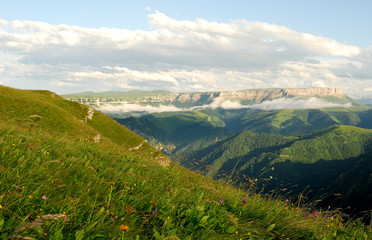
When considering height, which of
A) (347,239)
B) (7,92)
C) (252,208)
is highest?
(7,92)

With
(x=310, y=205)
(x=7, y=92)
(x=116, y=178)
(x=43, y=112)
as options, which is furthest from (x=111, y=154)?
(x=7, y=92)

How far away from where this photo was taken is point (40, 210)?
405 centimetres

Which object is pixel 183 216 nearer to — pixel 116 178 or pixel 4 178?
pixel 116 178

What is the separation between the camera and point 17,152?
573 centimetres

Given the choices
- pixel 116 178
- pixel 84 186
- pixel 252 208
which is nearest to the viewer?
pixel 84 186

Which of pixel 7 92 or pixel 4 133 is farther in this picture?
pixel 7 92

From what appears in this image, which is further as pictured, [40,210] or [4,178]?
[4,178]

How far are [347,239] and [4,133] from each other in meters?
10.8

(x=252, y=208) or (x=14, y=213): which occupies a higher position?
(x=14, y=213)

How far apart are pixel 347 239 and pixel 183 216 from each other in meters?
4.73

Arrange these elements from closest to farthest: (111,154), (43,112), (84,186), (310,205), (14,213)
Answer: (14,213)
(84,186)
(310,205)
(111,154)
(43,112)

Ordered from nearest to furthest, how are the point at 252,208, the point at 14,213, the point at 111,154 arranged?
the point at 14,213, the point at 252,208, the point at 111,154

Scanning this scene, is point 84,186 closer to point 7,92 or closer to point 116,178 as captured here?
point 116,178

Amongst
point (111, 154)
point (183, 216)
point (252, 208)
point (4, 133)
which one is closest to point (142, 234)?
point (183, 216)
